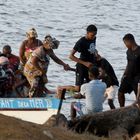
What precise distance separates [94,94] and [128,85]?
1518 mm

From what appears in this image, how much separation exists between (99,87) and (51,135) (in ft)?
10.6

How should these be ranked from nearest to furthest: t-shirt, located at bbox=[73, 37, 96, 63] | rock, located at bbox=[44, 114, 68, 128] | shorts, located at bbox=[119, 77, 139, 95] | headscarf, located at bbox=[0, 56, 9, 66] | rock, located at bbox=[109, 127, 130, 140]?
rock, located at bbox=[109, 127, 130, 140]
rock, located at bbox=[44, 114, 68, 128]
shorts, located at bbox=[119, 77, 139, 95]
t-shirt, located at bbox=[73, 37, 96, 63]
headscarf, located at bbox=[0, 56, 9, 66]

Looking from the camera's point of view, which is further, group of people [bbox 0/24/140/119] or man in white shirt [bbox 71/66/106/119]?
group of people [bbox 0/24/140/119]

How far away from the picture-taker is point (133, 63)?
1482 cm

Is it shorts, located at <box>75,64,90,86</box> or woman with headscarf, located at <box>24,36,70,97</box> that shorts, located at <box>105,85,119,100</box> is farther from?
woman with headscarf, located at <box>24,36,70,97</box>

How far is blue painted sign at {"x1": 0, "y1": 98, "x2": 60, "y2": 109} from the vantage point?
14.5 metres

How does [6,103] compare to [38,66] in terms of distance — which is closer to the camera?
[6,103]

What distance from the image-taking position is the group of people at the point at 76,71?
14883mm

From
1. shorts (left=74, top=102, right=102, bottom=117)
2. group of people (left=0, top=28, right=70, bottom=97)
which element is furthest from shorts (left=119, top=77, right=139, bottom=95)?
group of people (left=0, top=28, right=70, bottom=97)

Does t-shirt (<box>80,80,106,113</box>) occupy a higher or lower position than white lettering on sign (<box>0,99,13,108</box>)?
higher

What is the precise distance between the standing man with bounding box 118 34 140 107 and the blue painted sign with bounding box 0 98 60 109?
4.66 ft

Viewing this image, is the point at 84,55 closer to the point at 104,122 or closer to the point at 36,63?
the point at 36,63

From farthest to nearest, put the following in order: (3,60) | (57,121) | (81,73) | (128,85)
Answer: (3,60) → (81,73) → (128,85) → (57,121)

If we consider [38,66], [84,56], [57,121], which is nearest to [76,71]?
[84,56]
